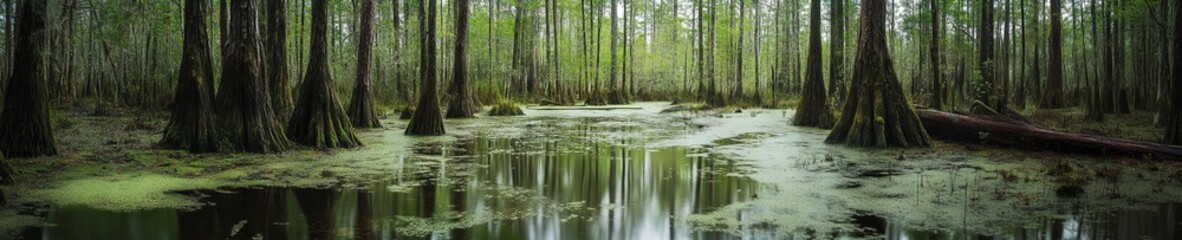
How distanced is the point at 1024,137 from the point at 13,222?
9.17 m

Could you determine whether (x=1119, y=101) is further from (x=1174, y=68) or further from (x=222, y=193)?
(x=222, y=193)

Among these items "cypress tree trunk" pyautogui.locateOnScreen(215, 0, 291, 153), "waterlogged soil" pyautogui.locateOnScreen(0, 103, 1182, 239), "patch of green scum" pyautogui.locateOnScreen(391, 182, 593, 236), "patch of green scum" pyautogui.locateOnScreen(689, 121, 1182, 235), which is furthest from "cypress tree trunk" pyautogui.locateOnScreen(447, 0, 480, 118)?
"patch of green scum" pyautogui.locateOnScreen(391, 182, 593, 236)

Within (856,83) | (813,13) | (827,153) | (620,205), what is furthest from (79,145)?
(813,13)

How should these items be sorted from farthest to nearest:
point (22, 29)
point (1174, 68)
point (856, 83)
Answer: point (856, 83)
point (1174, 68)
point (22, 29)

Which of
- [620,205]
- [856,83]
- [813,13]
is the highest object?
[813,13]

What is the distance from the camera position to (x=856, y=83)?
913 cm

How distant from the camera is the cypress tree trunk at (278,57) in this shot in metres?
11.2

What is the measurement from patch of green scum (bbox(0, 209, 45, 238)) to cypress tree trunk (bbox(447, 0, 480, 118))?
10.6m

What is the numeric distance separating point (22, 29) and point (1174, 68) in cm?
1200

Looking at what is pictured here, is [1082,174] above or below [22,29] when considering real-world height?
below

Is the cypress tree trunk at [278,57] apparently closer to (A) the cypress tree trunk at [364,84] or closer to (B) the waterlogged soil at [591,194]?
(A) the cypress tree trunk at [364,84]

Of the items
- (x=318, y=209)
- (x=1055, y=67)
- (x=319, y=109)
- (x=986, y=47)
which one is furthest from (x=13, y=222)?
(x=1055, y=67)

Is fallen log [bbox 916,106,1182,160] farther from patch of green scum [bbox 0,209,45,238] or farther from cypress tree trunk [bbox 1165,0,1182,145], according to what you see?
patch of green scum [bbox 0,209,45,238]

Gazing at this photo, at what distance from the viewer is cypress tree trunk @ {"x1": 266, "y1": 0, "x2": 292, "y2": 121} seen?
36.9 feet
